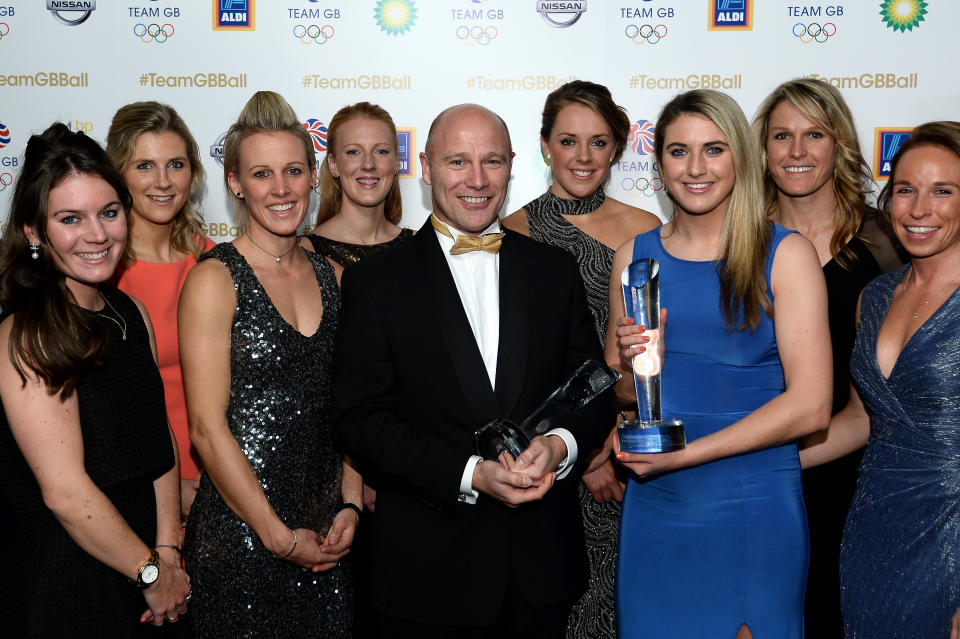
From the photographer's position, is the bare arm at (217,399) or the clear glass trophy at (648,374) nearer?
the clear glass trophy at (648,374)

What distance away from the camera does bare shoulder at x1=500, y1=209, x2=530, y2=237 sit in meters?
3.24

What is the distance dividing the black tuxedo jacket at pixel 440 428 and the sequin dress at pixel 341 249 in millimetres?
964

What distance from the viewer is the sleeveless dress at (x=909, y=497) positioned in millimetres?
2166

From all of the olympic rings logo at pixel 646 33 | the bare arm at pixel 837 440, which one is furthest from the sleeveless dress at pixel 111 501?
the olympic rings logo at pixel 646 33

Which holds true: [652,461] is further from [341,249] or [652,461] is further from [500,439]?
[341,249]

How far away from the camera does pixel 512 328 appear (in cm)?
217

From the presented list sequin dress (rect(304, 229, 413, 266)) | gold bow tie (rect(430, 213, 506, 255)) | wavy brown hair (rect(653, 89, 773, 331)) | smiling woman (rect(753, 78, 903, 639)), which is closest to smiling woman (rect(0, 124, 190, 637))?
gold bow tie (rect(430, 213, 506, 255))

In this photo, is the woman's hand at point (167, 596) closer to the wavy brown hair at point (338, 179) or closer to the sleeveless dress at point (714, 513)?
the sleeveless dress at point (714, 513)

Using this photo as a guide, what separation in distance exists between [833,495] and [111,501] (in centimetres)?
220

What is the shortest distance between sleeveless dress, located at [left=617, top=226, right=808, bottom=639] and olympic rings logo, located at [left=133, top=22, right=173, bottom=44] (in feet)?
10.3

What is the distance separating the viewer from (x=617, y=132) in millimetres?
3273

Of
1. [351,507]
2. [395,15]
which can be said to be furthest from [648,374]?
[395,15]

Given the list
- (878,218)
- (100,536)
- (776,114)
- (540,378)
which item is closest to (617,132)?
(776,114)

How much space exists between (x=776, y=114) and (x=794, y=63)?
136cm
